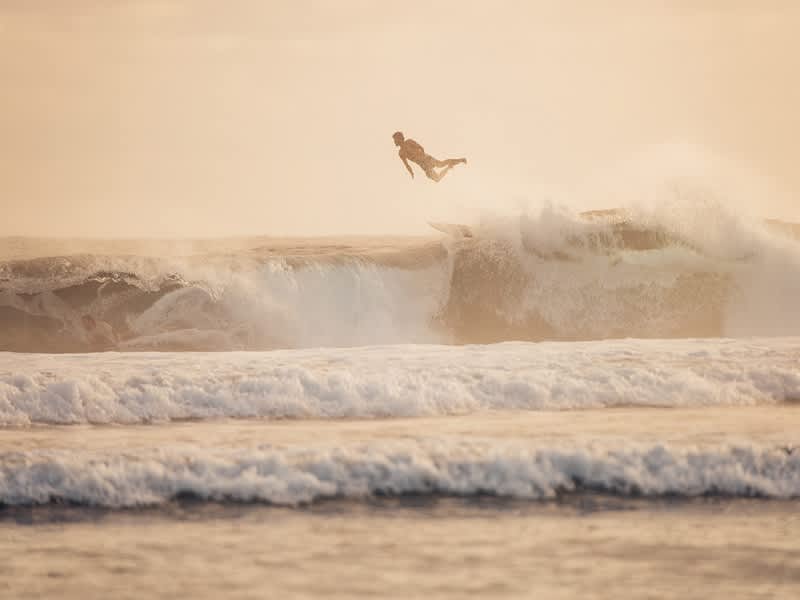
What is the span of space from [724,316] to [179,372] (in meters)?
10.3

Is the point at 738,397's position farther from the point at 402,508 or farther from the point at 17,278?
the point at 17,278

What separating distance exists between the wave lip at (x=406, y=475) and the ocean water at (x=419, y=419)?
0.8 inches

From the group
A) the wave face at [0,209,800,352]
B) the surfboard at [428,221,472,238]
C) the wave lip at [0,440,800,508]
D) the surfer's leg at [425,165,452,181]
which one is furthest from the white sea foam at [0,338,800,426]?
the surfboard at [428,221,472,238]

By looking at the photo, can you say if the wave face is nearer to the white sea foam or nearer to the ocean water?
the ocean water

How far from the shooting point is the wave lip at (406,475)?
27.3 feet

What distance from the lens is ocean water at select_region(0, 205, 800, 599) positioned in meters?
6.76

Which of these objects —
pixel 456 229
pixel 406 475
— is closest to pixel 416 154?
pixel 456 229

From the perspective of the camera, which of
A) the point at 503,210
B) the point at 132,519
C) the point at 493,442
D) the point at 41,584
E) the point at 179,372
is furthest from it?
the point at 503,210

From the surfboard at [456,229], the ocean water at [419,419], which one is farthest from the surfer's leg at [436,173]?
the surfboard at [456,229]

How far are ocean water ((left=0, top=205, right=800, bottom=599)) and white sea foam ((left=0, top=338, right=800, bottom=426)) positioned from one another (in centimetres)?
4

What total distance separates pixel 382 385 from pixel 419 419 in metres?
1.05

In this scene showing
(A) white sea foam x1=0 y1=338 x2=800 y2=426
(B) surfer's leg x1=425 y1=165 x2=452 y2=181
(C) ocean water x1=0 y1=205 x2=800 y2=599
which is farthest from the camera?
(B) surfer's leg x1=425 y1=165 x2=452 y2=181

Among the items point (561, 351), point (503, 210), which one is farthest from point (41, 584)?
point (503, 210)

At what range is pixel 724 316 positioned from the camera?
19.4 m
